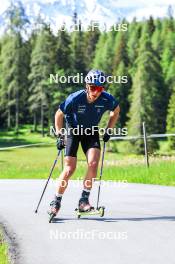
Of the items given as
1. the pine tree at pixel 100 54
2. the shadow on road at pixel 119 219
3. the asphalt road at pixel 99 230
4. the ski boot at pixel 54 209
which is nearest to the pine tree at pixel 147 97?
the pine tree at pixel 100 54

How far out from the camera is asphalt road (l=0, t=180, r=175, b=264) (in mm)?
7004

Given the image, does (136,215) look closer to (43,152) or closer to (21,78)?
(43,152)

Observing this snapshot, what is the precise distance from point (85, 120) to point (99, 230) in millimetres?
1646

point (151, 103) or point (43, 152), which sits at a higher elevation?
point (151, 103)

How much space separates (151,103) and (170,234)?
85924 mm

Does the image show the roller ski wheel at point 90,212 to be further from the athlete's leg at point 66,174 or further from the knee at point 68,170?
the knee at point 68,170

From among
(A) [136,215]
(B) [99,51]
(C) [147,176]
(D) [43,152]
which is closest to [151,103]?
(D) [43,152]

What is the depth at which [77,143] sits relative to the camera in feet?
31.1

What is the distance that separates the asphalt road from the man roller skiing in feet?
1.78

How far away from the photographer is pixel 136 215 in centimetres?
991

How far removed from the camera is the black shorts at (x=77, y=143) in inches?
370

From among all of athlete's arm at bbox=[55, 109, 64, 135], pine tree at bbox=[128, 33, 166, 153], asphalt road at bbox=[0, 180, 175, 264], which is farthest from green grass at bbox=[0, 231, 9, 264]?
pine tree at bbox=[128, 33, 166, 153]

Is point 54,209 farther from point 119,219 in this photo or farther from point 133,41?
point 133,41

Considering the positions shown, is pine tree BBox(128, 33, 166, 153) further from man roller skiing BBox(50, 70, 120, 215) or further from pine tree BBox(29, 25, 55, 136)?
man roller skiing BBox(50, 70, 120, 215)
